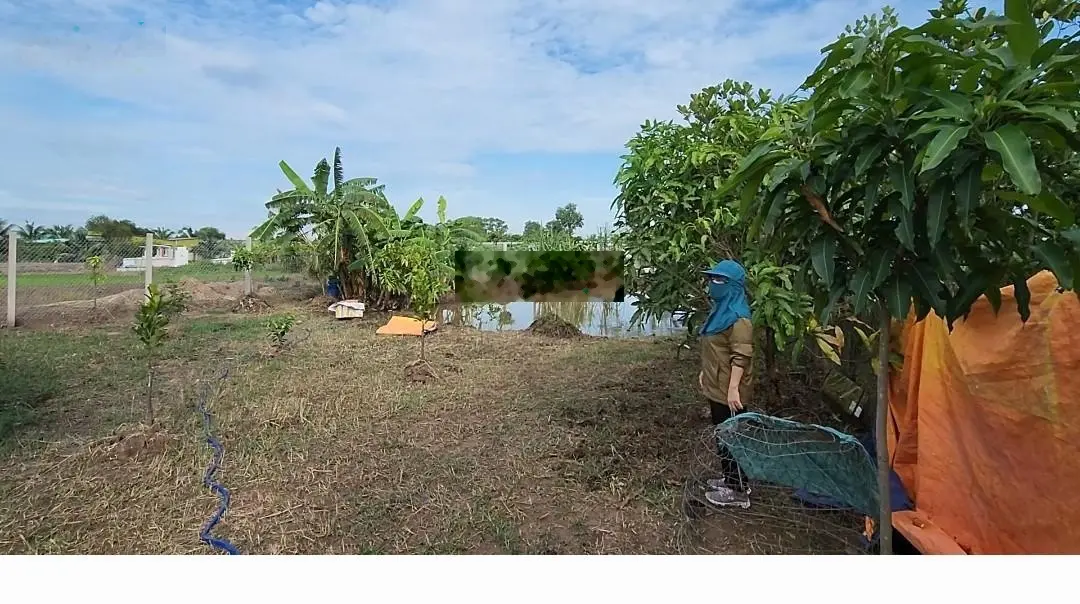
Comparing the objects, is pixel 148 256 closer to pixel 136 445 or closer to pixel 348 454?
pixel 136 445

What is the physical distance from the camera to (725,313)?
2641mm

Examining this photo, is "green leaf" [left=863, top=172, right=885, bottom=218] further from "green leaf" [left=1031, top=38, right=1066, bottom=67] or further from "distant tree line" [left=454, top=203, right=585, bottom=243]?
"distant tree line" [left=454, top=203, right=585, bottom=243]

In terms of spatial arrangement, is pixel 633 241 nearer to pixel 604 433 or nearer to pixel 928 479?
pixel 604 433

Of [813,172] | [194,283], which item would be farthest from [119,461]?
[194,283]

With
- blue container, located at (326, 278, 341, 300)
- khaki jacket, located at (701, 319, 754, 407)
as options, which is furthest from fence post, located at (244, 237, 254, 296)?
khaki jacket, located at (701, 319, 754, 407)

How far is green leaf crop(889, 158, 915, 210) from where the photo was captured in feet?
Answer: 3.86

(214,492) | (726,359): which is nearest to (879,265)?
(726,359)

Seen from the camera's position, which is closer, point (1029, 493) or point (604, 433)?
point (1029, 493)

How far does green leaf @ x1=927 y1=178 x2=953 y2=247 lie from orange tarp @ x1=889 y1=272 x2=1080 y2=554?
670 mm

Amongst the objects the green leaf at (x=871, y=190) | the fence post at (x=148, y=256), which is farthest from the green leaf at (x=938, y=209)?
the fence post at (x=148, y=256)

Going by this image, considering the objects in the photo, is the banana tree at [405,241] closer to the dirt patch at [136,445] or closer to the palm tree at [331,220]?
the palm tree at [331,220]

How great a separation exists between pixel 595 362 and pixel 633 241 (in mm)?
2150

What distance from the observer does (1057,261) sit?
1.16 m

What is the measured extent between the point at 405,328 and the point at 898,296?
6.22 metres
